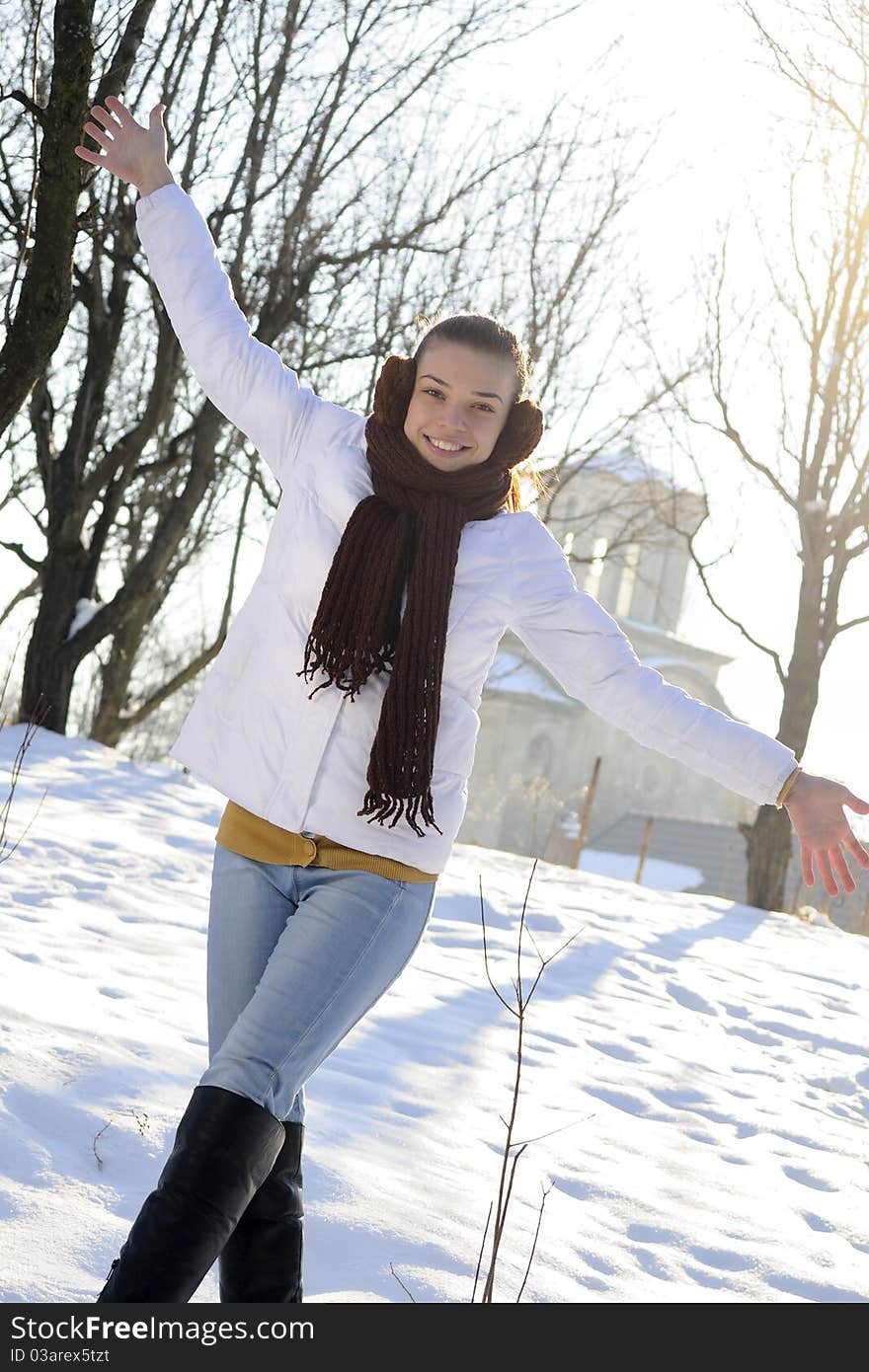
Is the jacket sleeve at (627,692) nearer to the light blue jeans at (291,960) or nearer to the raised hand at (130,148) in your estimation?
the light blue jeans at (291,960)

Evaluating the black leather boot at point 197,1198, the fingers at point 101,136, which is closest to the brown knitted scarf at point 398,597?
the black leather boot at point 197,1198

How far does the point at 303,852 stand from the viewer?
214 cm

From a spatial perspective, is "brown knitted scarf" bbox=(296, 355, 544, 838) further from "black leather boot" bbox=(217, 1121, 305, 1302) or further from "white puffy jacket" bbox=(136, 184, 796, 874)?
"black leather boot" bbox=(217, 1121, 305, 1302)

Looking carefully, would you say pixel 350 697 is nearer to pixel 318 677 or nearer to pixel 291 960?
pixel 318 677

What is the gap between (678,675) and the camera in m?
45.9

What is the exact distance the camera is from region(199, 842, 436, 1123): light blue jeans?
1.96 meters

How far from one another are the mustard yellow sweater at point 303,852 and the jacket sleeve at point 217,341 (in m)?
0.62

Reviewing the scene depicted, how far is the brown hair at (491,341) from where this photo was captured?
7.76ft

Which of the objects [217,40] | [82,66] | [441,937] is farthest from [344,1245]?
[217,40]

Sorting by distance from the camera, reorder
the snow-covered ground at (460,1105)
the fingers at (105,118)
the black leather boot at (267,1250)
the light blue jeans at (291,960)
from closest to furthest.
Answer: the light blue jeans at (291,960)
the black leather boot at (267,1250)
the fingers at (105,118)
the snow-covered ground at (460,1105)

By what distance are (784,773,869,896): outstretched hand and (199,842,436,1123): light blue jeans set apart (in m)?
0.64

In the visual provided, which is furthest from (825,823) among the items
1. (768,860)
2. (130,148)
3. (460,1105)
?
(768,860)

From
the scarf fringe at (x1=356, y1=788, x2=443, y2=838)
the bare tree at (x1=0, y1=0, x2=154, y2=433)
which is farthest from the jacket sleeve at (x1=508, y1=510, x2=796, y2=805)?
the bare tree at (x1=0, y1=0, x2=154, y2=433)

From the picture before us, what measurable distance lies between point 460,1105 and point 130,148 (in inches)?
110
